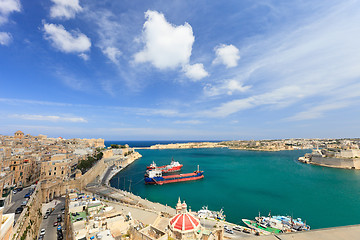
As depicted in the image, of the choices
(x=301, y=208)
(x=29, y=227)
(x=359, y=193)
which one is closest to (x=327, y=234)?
(x=29, y=227)

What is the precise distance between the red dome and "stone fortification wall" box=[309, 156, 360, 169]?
8110cm

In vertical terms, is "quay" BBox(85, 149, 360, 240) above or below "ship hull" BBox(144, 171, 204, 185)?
above

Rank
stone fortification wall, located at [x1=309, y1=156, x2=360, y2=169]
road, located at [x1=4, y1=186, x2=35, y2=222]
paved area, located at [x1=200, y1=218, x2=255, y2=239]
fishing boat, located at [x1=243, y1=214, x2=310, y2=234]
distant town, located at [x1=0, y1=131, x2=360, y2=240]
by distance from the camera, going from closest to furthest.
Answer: distant town, located at [x1=0, y1=131, x2=360, y2=240] < paved area, located at [x1=200, y1=218, x2=255, y2=239] < road, located at [x1=4, y1=186, x2=35, y2=222] < fishing boat, located at [x1=243, y1=214, x2=310, y2=234] < stone fortification wall, located at [x1=309, y1=156, x2=360, y2=169]

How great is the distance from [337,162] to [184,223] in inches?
3288

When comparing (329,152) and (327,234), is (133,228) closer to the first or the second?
(327,234)

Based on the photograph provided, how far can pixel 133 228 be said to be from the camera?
13.9 m

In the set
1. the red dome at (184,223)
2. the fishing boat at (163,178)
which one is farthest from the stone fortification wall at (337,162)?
the red dome at (184,223)

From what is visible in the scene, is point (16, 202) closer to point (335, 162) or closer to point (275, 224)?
point (275, 224)

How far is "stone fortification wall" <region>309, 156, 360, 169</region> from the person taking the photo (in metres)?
64.9

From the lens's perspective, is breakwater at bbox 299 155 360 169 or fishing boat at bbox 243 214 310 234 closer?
fishing boat at bbox 243 214 310 234

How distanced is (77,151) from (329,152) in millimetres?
102120

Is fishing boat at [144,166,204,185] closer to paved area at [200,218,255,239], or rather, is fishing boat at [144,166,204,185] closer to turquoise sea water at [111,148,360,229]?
turquoise sea water at [111,148,360,229]

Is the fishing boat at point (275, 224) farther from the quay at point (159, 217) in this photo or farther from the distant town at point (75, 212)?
the distant town at point (75, 212)

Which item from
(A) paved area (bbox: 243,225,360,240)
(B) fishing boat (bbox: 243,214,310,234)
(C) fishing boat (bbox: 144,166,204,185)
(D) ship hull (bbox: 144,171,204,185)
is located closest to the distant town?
(B) fishing boat (bbox: 243,214,310,234)
